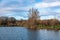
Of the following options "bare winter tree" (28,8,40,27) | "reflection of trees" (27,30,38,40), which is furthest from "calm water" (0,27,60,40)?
"bare winter tree" (28,8,40,27)

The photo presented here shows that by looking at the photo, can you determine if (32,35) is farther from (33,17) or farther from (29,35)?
(33,17)

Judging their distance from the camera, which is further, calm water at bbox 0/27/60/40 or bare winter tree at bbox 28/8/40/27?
bare winter tree at bbox 28/8/40/27

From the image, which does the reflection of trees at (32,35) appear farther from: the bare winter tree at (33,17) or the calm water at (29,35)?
the bare winter tree at (33,17)

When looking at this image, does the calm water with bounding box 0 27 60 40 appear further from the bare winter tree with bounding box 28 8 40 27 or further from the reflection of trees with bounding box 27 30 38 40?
the bare winter tree with bounding box 28 8 40 27

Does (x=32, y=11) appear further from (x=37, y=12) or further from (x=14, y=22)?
(x=14, y=22)

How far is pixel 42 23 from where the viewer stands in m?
75.7

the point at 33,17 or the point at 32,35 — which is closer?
the point at 32,35

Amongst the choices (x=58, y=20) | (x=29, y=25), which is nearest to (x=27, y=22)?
(x=29, y=25)

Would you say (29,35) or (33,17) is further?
(33,17)

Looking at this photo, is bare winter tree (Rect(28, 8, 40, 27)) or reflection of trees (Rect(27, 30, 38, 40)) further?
bare winter tree (Rect(28, 8, 40, 27))

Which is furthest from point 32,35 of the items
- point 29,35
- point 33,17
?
point 33,17

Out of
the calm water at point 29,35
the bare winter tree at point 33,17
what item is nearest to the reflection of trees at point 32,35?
the calm water at point 29,35

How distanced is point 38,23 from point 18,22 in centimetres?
2172

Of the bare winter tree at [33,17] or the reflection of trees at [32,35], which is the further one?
the bare winter tree at [33,17]
